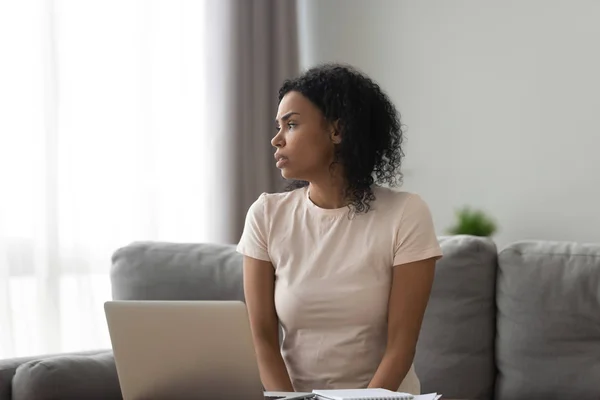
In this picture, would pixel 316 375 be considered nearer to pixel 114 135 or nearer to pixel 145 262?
pixel 145 262

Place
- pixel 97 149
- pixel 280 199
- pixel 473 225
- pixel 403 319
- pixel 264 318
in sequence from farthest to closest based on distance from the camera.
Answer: pixel 473 225, pixel 97 149, pixel 280 199, pixel 264 318, pixel 403 319

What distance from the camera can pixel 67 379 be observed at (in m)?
2.05

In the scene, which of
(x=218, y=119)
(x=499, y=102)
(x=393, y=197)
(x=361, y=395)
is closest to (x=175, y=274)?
(x=393, y=197)

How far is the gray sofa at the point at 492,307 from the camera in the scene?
91.3 inches

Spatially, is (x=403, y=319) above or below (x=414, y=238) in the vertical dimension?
below

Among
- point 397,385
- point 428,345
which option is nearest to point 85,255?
point 428,345

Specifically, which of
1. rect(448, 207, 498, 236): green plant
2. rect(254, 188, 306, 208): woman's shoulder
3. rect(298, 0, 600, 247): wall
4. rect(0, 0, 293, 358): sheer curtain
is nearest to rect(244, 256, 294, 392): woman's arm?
rect(254, 188, 306, 208): woman's shoulder

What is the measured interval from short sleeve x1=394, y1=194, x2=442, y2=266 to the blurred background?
1354 millimetres

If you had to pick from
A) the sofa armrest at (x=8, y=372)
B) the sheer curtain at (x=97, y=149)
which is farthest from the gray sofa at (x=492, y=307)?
the sheer curtain at (x=97, y=149)

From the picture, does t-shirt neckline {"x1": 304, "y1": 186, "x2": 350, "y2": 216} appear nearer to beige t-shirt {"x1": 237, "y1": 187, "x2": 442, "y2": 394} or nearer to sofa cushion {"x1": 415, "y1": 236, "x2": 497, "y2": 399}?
beige t-shirt {"x1": 237, "y1": 187, "x2": 442, "y2": 394}

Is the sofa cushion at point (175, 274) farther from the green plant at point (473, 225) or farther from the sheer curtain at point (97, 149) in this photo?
the green plant at point (473, 225)

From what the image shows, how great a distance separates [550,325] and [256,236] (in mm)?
853

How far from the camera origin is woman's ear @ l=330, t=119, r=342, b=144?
2.00 m

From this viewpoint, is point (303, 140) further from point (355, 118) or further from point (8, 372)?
point (8, 372)
